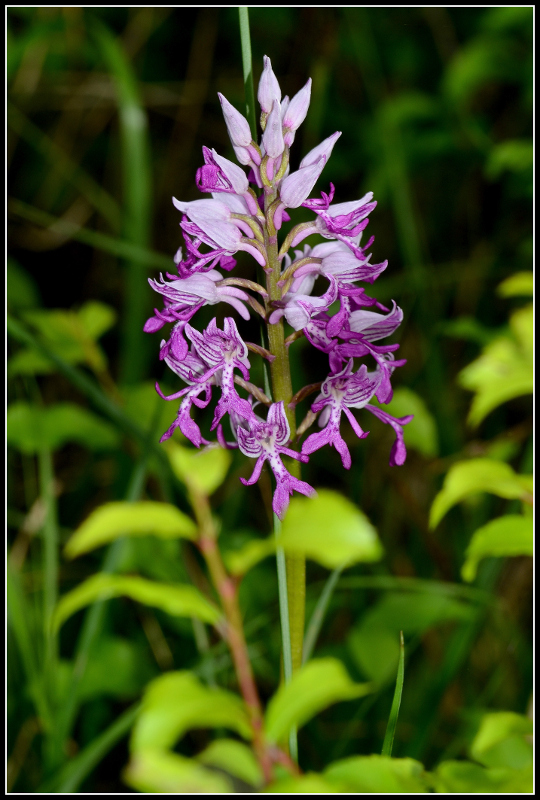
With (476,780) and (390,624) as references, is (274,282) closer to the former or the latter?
(476,780)

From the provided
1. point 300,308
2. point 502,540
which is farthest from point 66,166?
point 502,540

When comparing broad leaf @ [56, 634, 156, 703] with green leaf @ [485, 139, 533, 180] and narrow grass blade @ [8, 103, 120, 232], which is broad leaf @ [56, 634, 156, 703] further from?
narrow grass blade @ [8, 103, 120, 232]

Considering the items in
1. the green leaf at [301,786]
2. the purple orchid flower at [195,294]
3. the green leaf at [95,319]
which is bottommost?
the green leaf at [301,786]

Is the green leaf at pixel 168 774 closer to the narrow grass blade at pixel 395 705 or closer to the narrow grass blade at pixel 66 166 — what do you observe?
the narrow grass blade at pixel 395 705

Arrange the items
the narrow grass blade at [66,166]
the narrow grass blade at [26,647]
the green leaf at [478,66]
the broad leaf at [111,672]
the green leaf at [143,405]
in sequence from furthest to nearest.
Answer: the narrow grass blade at [66,166] → the green leaf at [478,66] → the green leaf at [143,405] → the broad leaf at [111,672] → the narrow grass blade at [26,647]

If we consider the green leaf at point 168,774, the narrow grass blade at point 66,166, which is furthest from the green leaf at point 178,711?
the narrow grass blade at point 66,166

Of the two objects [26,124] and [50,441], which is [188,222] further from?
[26,124]
